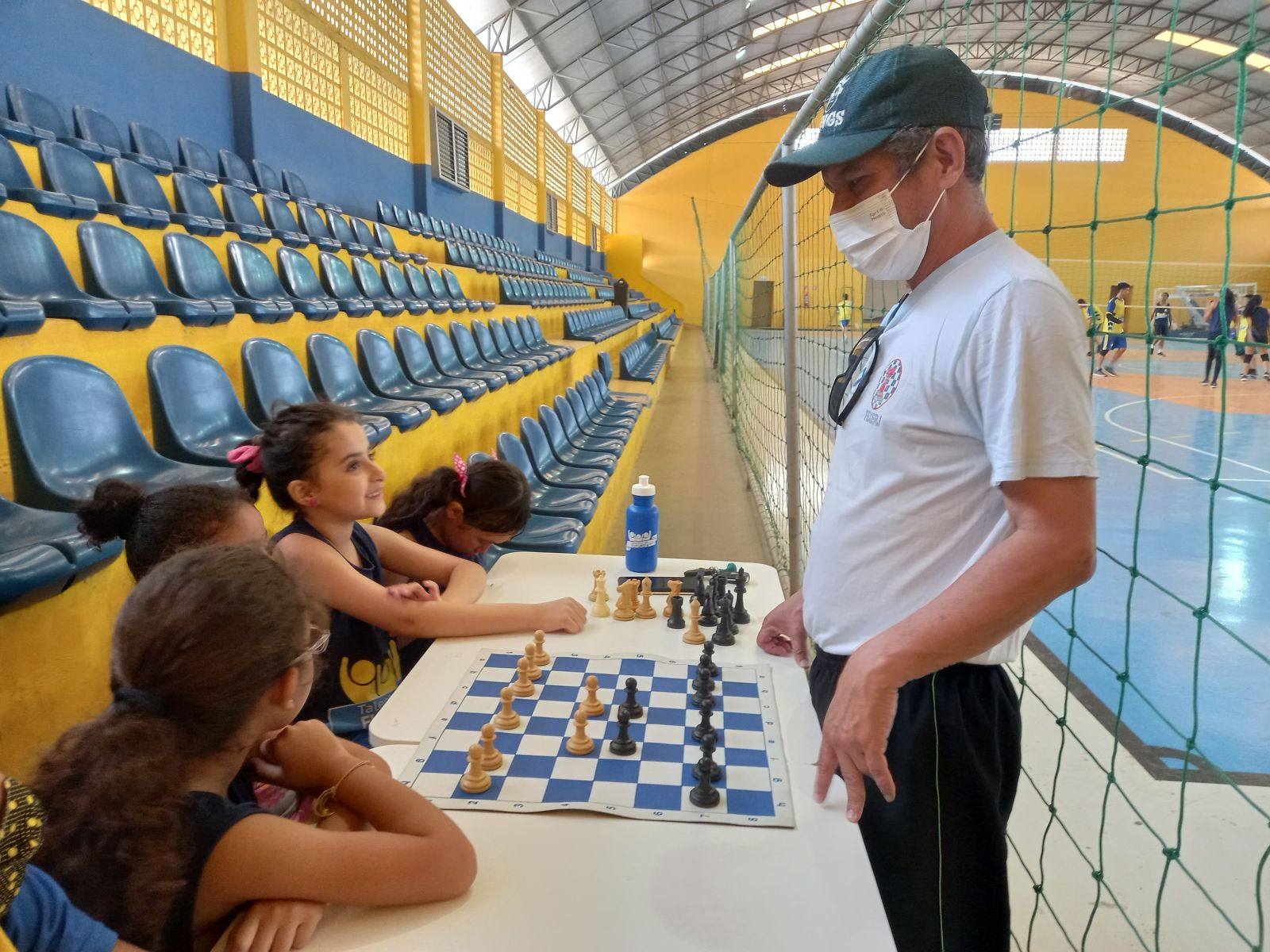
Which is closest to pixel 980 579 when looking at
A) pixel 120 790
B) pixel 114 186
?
pixel 120 790

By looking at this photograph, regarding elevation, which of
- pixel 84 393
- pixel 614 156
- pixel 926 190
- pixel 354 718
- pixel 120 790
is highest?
pixel 614 156

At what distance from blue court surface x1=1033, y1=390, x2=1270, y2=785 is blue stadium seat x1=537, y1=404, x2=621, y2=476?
2.18 metres

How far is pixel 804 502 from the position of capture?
5082 mm

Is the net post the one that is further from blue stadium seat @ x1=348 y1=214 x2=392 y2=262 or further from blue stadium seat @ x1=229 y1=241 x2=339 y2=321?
blue stadium seat @ x1=348 y1=214 x2=392 y2=262

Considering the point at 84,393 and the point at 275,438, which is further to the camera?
the point at 84,393

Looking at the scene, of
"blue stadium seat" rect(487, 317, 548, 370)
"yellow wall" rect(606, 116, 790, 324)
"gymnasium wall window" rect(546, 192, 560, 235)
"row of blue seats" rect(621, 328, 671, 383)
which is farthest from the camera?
"yellow wall" rect(606, 116, 790, 324)

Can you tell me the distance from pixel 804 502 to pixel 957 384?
164 inches

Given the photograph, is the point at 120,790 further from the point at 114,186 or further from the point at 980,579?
the point at 114,186

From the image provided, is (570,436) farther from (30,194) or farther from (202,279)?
(30,194)

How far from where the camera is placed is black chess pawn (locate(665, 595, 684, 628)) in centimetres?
157

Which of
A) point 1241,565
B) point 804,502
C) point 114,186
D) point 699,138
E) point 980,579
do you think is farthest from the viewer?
point 699,138

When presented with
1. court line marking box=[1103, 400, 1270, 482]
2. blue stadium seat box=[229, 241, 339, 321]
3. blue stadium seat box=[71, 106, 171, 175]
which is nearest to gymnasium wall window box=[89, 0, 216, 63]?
blue stadium seat box=[71, 106, 171, 175]

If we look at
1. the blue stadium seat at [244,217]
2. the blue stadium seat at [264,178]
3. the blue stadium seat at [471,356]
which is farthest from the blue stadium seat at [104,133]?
the blue stadium seat at [471,356]

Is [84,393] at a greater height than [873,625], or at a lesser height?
greater
